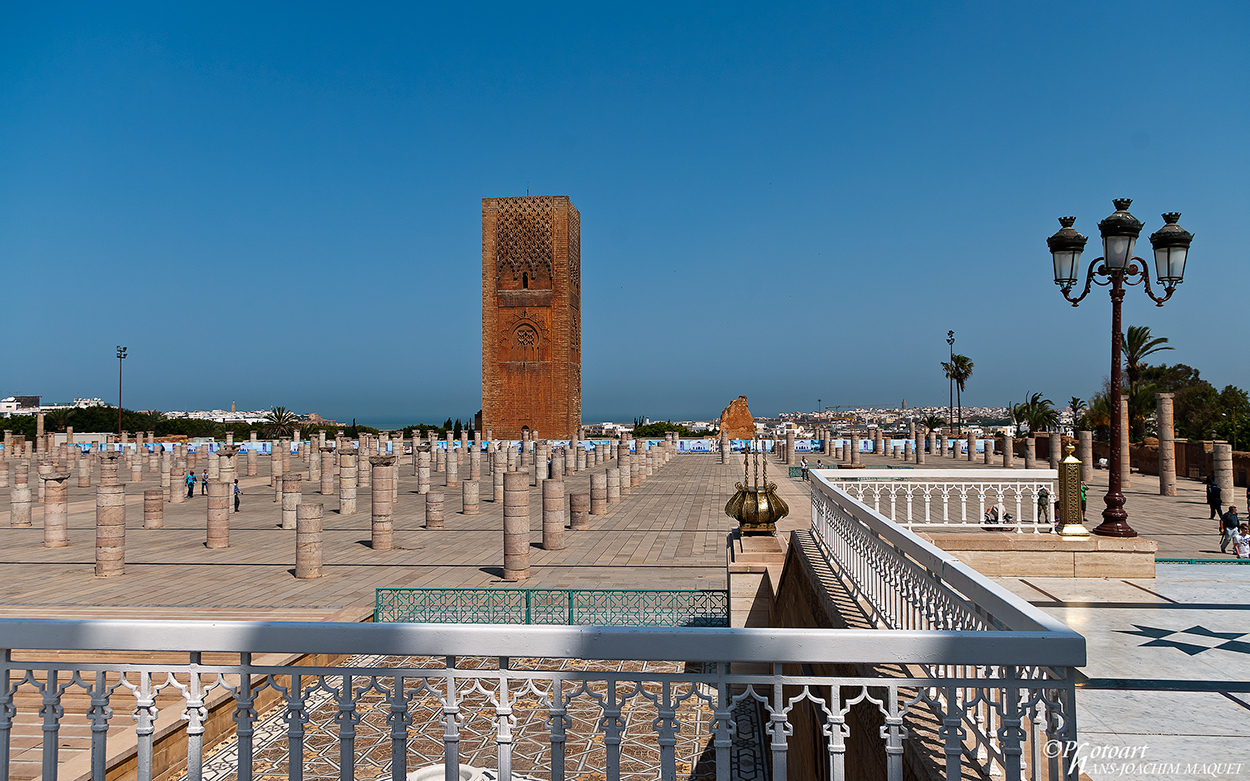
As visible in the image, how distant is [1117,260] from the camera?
7.26 meters

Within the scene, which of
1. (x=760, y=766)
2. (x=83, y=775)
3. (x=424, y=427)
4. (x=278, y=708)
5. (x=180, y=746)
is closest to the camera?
(x=83, y=775)

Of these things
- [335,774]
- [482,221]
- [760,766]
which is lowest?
[760,766]

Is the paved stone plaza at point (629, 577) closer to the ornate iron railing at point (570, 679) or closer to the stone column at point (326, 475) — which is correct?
the stone column at point (326, 475)

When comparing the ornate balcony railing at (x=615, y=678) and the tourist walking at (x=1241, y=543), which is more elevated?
the ornate balcony railing at (x=615, y=678)

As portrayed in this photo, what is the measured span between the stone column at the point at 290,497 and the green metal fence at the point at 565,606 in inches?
290

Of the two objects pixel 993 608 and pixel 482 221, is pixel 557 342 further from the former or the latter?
pixel 993 608

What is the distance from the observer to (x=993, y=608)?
2.41 meters

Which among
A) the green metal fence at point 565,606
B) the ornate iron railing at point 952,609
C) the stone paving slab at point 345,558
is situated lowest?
the stone paving slab at point 345,558

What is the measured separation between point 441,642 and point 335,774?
3.92 metres

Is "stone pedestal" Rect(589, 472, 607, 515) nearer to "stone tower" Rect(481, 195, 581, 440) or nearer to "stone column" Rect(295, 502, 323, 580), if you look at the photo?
"stone column" Rect(295, 502, 323, 580)

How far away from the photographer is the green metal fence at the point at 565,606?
8758 millimetres

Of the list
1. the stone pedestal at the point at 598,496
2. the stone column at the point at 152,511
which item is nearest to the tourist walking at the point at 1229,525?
the stone pedestal at the point at 598,496

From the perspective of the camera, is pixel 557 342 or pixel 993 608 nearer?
pixel 993 608

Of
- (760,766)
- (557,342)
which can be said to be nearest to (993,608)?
(760,766)
